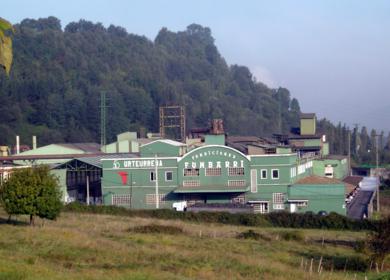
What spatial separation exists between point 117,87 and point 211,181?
73.0 m

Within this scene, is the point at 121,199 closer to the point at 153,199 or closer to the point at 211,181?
the point at 153,199

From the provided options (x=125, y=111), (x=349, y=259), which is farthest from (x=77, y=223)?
(x=125, y=111)

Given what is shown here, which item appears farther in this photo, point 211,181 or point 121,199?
point 121,199

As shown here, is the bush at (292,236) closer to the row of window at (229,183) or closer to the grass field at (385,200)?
the row of window at (229,183)

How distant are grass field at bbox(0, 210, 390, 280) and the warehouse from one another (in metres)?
13.1

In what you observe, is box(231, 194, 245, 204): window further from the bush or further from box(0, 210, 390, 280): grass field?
the bush

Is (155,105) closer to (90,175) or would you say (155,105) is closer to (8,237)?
(90,175)

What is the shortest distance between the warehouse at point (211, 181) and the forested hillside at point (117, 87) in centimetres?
4046

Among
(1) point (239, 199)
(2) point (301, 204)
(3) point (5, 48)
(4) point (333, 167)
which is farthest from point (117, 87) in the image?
(3) point (5, 48)

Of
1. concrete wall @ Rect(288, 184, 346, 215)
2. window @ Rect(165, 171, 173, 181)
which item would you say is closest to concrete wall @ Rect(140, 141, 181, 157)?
window @ Rect(165, 171, 173, 181)

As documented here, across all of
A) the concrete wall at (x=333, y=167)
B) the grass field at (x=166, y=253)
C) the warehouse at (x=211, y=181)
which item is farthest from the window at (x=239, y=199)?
the concrete wall at (x=333, y=167)

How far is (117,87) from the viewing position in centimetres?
11400

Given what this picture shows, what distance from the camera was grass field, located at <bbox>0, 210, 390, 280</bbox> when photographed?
45.1 ft

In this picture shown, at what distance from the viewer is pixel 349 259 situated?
20.6 m
